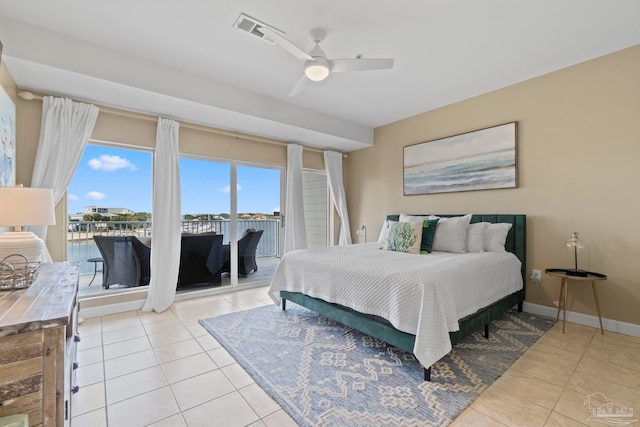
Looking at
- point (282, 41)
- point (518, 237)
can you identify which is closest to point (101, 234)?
point (282, 41)

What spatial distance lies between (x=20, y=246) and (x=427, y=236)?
11.1 feet

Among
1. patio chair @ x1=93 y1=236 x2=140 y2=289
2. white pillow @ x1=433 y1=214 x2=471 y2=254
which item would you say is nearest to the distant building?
patio chair @ x1=93 y1=236 x2=140 y2=289

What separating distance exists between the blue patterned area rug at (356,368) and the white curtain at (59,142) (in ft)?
6.57

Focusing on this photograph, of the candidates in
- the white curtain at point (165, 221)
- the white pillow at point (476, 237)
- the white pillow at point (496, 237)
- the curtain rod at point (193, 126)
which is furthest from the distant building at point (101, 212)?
the white pillow at point (496, 237)

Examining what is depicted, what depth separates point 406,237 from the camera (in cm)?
320

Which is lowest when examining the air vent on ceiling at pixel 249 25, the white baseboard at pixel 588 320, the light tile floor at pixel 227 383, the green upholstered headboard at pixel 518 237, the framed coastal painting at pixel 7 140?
the light tile floor at pixel 227 383

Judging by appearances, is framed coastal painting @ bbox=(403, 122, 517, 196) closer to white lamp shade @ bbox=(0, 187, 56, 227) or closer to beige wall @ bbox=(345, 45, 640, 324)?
beige wall @ bbox=(345, 45, 640, 324)

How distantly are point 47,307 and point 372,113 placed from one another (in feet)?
13.5

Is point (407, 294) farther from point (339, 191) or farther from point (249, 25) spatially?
point (339, 191)

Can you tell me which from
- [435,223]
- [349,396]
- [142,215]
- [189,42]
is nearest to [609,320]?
[435,223]

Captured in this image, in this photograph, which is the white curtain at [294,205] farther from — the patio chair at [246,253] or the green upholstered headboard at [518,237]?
the green upholstered headboard at [518,237]

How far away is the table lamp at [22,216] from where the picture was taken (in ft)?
5.25

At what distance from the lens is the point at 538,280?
10.4 feet

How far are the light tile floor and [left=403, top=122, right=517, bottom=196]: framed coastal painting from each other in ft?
5.78
